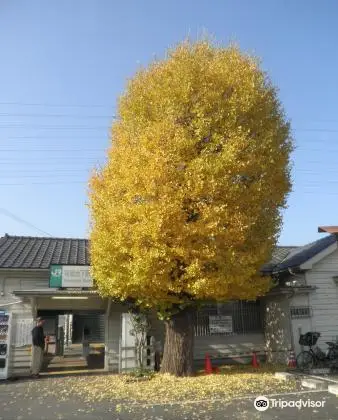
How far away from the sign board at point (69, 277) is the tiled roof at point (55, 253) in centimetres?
79

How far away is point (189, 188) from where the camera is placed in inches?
432

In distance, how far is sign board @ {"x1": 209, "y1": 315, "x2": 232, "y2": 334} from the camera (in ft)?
52.0

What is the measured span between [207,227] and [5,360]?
8.67 m

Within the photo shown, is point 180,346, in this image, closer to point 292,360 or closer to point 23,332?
point 292,360

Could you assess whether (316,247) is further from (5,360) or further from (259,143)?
(5,360)

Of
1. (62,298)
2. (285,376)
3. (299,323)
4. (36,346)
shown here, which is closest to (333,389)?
(285,376)

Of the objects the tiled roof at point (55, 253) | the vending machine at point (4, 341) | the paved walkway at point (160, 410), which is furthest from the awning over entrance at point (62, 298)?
the paved walkway at point (160, 410)

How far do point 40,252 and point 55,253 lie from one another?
644 mm

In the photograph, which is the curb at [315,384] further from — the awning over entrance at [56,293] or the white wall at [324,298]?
the awning over entrance at [56,293]

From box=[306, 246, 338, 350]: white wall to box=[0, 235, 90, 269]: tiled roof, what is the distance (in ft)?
30.8

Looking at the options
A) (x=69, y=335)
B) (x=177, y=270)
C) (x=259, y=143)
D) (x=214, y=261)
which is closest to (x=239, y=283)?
(x=214, y=261)

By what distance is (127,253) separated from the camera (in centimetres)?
1142

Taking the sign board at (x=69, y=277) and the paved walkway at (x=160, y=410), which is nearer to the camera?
the paved walkway at (x=160, y=410)

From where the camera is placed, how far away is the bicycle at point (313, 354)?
13641 millimetres
